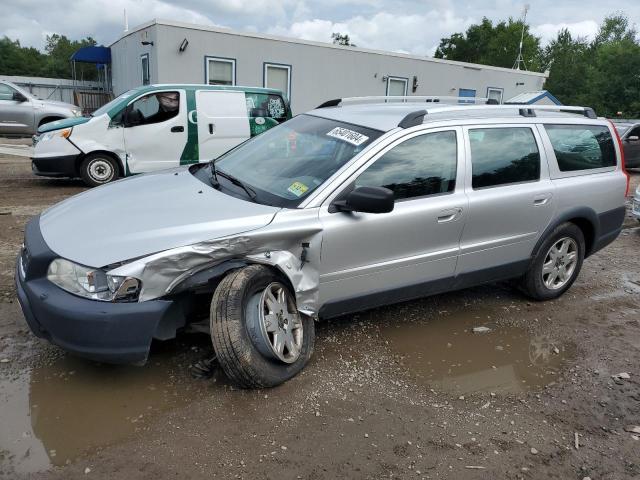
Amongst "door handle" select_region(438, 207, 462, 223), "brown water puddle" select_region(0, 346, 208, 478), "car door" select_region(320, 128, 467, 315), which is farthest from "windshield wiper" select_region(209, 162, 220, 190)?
"door handle" select_region(438, 207, 462, 223)

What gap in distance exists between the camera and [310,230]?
3.27m

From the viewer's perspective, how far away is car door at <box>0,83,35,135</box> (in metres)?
13.6

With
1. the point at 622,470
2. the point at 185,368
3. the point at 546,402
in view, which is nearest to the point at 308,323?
the point at 185,368

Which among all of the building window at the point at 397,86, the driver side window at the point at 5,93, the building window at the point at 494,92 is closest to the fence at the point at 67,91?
the driver side window at the point at 5,93

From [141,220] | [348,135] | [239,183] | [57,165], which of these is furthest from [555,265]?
[57,165]

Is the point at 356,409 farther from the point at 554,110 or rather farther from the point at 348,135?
the point at 554,110

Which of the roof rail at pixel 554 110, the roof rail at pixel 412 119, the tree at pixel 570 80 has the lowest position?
the roof rail at pixel 412 119

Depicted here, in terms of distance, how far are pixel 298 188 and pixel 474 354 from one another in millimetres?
1800

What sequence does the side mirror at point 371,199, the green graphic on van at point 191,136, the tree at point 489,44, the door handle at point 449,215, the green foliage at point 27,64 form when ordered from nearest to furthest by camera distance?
the side mirror at point 371,199, the door handle at point 449,215, the green graphic on van at point 191,136, the tree at point 489,44, the green foliage at point 27,64

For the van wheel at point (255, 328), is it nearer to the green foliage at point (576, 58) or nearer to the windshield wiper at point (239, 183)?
the windshield wiper at point (239, 183)

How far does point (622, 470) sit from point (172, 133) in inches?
308

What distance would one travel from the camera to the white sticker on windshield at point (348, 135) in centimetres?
366

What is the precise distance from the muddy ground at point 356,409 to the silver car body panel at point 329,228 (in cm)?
54

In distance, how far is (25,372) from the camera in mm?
3236
